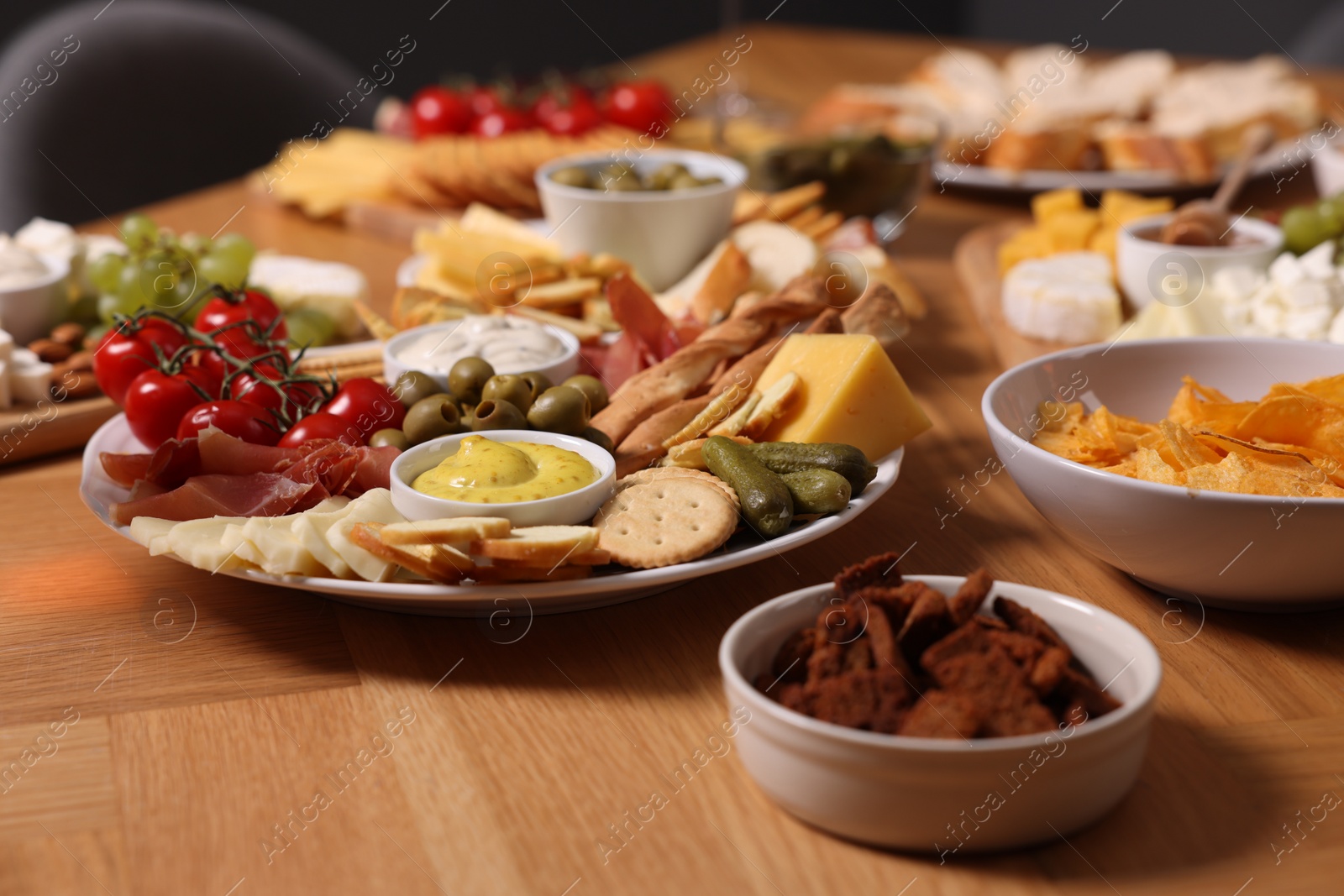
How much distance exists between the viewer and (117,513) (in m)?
1.09

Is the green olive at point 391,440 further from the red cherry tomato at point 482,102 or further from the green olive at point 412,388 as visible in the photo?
the red cherry tomato at point 482,102

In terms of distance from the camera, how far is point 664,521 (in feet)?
3.41

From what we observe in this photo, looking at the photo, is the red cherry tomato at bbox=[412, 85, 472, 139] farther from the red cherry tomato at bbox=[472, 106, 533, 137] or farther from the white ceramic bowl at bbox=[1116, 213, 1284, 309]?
the white ceramic bowl at bbox=[1116, 213, 1284, 309]

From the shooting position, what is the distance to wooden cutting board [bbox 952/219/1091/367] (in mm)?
1724

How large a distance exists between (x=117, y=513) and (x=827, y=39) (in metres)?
A: 3.68

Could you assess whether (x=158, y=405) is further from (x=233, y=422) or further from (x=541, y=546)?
(x=541, y=546)

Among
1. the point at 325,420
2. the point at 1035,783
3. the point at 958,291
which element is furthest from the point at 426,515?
the point at 958,291

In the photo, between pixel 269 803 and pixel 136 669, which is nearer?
pixel 269 803

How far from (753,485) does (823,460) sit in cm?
9

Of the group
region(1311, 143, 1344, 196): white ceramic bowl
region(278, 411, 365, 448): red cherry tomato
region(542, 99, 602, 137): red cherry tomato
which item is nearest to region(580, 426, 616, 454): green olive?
region(278, 411, 365, 448): red cherry tomato

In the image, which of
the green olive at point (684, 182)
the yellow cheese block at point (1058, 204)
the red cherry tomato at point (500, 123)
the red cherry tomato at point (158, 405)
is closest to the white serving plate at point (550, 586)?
the red cherry tomato at point (158, 405)

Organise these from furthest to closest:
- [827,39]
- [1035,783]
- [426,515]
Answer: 1. [827,39]
2. [426,515]
3. [1035,783]

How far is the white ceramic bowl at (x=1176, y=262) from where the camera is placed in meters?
1.70

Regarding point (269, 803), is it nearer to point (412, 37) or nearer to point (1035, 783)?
point (1035, 783)
